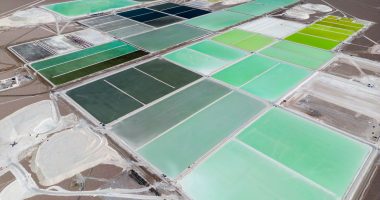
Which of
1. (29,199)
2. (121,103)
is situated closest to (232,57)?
(121,103)

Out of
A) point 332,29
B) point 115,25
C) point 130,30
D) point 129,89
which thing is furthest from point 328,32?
point 115,25

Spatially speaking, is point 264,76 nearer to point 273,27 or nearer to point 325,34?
point 273,27

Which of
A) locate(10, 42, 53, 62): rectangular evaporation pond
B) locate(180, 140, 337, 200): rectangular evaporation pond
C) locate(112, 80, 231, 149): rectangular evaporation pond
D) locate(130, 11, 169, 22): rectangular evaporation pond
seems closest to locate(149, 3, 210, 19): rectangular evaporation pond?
locate(130, 11, 169, 22): rectangular evaporation pond

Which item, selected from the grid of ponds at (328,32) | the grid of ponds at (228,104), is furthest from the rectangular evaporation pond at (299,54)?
the grid of ponds at (328,32)

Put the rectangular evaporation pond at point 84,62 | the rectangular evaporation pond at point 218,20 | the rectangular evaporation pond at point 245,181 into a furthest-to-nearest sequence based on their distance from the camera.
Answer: the rectangular evaporation pond at point 218,20 < the rectangular evaporation pond at point 84,62 < the rectangular evaporation pond at point 245,181

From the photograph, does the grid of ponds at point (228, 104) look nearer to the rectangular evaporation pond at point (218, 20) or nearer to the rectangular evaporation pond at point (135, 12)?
the rectangular evaporation pond at point (218, 20)

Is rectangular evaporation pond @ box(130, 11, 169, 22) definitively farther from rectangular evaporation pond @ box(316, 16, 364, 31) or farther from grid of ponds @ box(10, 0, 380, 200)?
rectangular evaporation pond @ box(316, 16, 364, 31)
